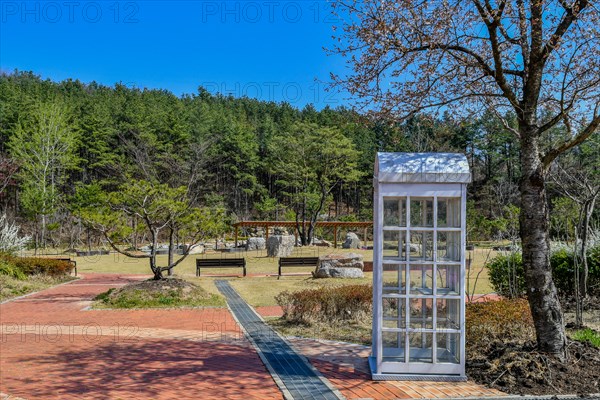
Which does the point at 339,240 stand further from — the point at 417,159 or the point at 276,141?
the point at 417,159

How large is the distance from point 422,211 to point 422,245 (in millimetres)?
437

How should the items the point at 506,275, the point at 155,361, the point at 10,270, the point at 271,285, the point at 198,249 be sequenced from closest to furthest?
the point at 155,361
the point at 506,275
the point at 10,270
the point at 271,285
the point at 198,249

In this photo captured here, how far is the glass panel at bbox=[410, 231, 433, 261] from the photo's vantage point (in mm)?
5590

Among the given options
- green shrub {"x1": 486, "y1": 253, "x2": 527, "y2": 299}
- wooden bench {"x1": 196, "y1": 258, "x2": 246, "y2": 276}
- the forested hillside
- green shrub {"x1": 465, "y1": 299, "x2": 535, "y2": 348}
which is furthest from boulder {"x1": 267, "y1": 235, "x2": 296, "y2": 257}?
green shrub {"x1": 465, "y1": 299, "x2": 535, "y2": 348}

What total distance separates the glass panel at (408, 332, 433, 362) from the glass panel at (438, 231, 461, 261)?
94 cm

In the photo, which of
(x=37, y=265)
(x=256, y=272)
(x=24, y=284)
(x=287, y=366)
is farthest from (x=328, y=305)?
(x=37, y=265)

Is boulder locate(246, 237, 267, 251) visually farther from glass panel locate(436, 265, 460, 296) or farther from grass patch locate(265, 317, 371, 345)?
glass panel locate(436, 265, 460, 296)

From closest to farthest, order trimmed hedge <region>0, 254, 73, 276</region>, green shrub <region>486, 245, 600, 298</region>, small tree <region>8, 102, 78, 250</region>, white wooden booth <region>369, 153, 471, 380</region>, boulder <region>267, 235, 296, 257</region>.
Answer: white wooden booth <region>369, 153, 471, 380</region>
green shrub <region>486, 245, 600, 298</region>
trimmed hedge <region>0, 254, 73, 276</region>
boulder <region>267, 235, 296, 257</region>
small tree <region>8, 102, 78, 250</region>

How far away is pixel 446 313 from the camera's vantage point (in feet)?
18.4

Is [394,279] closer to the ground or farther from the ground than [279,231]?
closer to the ground

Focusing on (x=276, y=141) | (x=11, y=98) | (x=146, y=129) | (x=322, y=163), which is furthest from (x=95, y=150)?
(x=322, y=163)

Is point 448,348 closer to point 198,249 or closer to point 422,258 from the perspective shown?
point 422,258

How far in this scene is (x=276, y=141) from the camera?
41.0m

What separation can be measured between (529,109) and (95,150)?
140 ft
